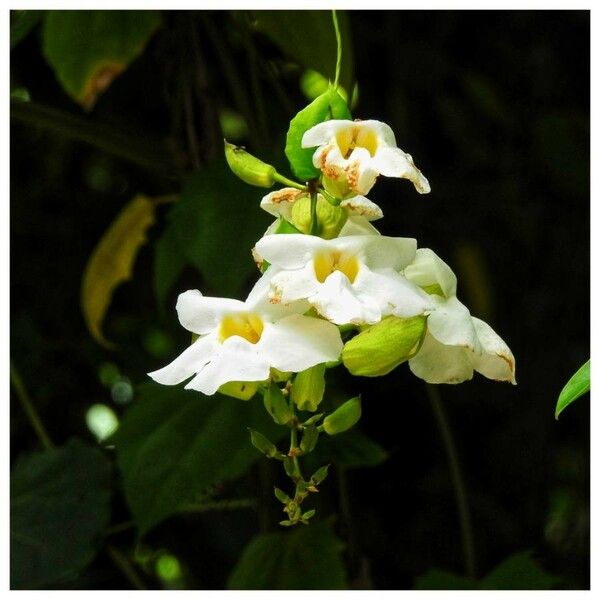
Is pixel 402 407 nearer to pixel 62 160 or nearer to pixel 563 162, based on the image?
pixel 563 162

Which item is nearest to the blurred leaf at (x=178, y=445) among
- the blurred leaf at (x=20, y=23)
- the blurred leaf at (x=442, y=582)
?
the blurred leaf at (x=442, y=582)

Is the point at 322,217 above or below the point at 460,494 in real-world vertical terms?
above

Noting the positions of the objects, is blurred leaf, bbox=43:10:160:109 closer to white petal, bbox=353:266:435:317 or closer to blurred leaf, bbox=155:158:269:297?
blurred leaf, bbox=155:158:269:297

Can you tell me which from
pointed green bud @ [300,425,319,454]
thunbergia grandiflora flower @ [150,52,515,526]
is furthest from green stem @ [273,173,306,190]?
pointed green bud @ [300,425,319,454]

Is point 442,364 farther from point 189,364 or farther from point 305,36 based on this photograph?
point 305,36

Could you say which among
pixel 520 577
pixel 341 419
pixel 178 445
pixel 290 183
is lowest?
pixel 520 577

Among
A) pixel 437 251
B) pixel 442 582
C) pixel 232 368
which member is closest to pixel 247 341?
pixel 232 368
